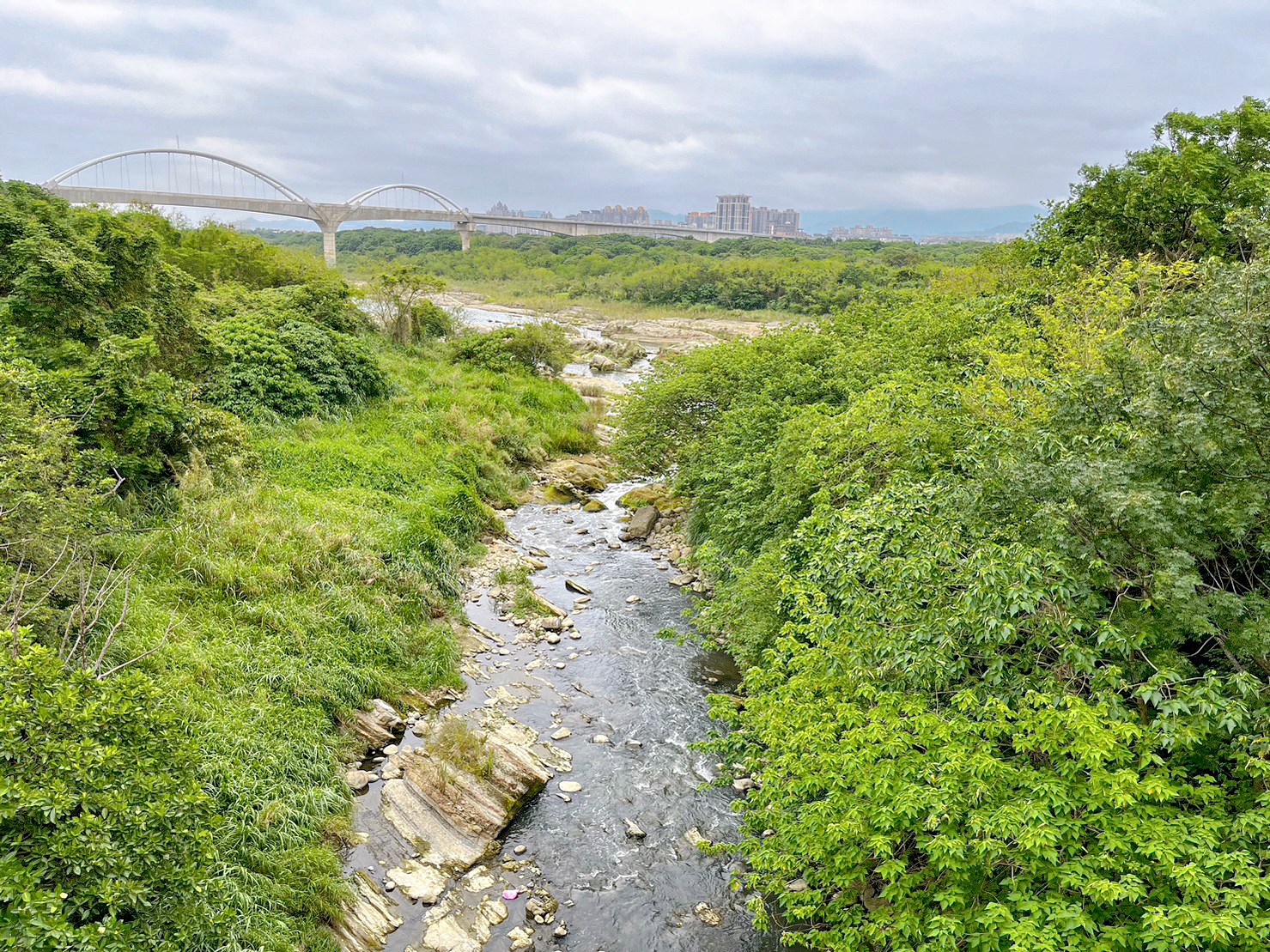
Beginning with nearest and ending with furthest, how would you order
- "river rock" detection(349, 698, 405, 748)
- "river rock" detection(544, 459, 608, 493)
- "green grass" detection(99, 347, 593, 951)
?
"green grass" detection(99, 347, 593, 951)
"river rock" detection(349, 698, 405, 748)
"river rock" detection(544, 459, 608, 493)

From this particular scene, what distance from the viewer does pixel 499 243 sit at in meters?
149

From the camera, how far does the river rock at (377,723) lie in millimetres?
13375

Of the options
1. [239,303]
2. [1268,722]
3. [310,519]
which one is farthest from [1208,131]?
[239,303]

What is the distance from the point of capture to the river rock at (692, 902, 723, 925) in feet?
33.7

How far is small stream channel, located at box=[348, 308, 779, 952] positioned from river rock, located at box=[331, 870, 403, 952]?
174mm

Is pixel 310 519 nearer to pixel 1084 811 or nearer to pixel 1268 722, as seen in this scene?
pixel 1084 811

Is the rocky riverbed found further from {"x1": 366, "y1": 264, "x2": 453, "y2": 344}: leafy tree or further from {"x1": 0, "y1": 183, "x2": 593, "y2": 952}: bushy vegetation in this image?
{"x1": 366, "y1": 264, "x2": 453, "y2": 344}: leafy tree

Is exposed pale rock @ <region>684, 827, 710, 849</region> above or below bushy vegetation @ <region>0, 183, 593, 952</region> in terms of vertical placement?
below

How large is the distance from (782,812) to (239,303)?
2985cm

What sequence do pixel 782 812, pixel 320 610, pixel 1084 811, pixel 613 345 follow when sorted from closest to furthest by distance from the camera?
pixel 1084 811
pixel 782 812
pixel 320 610
pixel 613 345

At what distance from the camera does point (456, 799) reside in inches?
473

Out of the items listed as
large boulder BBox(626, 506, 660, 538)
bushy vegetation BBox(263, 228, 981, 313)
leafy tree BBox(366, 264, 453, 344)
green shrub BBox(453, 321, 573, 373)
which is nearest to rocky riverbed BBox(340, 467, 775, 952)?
large boulder BBox(626, 506, 660, 538)

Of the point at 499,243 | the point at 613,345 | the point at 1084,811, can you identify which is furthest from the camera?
the point at 499,243

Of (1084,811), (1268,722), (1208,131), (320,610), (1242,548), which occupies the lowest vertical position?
(320,610)
